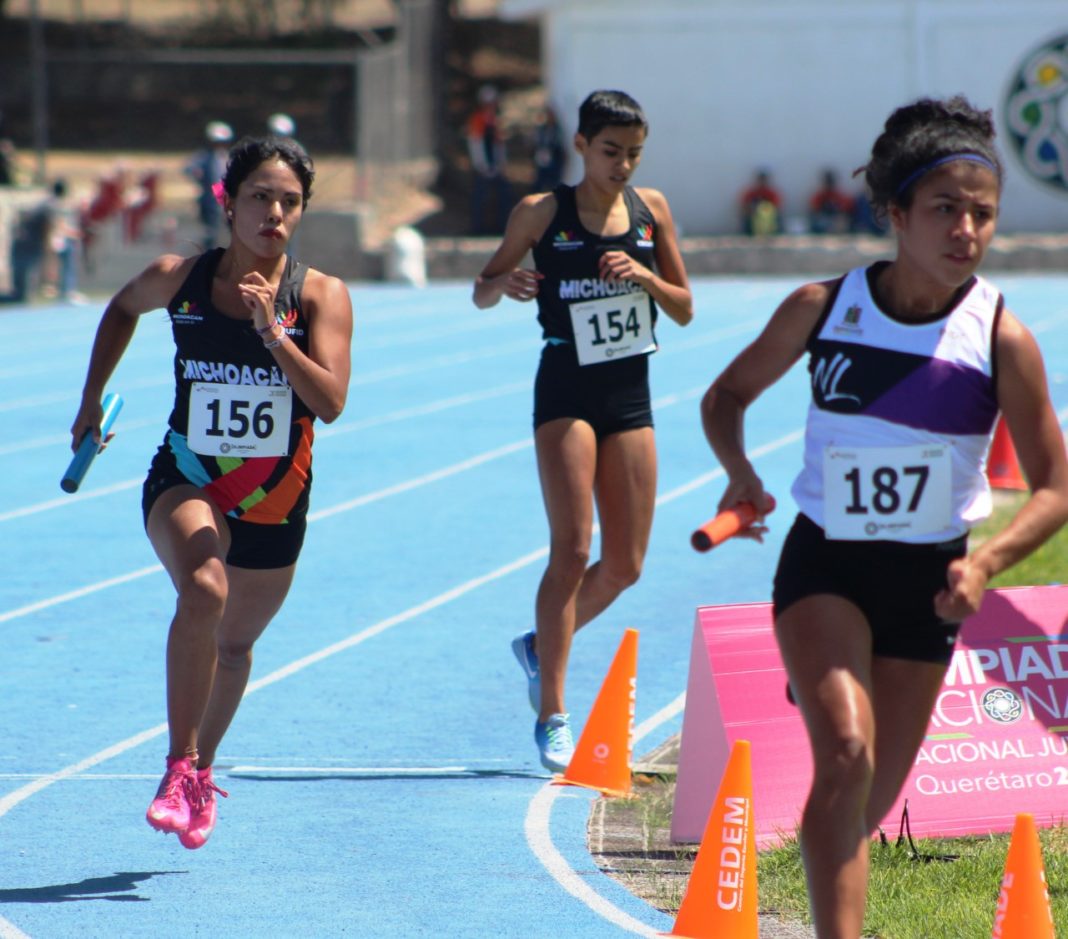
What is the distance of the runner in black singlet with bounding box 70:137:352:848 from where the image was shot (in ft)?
16.3

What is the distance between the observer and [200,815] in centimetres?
505

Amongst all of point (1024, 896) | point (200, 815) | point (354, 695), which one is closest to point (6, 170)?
point (354, 695)

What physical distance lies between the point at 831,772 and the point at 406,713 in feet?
11.6

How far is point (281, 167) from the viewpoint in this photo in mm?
5098

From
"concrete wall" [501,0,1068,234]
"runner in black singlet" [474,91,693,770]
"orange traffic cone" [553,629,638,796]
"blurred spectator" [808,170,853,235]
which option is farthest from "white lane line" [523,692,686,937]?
"concrete wall" [501,0,1068,234]

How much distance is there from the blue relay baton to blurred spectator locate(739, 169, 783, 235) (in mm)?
29427

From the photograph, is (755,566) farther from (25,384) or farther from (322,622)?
(25,384)

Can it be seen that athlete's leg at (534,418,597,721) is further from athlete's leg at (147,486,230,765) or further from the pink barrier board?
athlete's leg at (147,486,230,765)

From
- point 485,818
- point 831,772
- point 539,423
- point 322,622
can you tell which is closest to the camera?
point 831,772

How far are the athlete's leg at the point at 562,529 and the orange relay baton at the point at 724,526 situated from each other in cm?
240

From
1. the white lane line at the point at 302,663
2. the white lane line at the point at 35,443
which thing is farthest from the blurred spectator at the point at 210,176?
the white lane line at the point at 302,663

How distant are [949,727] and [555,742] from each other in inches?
52.8

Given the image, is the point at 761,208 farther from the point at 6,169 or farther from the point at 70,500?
the point at 70,500

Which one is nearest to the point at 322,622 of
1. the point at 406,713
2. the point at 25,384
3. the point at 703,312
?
the point at 406,713
